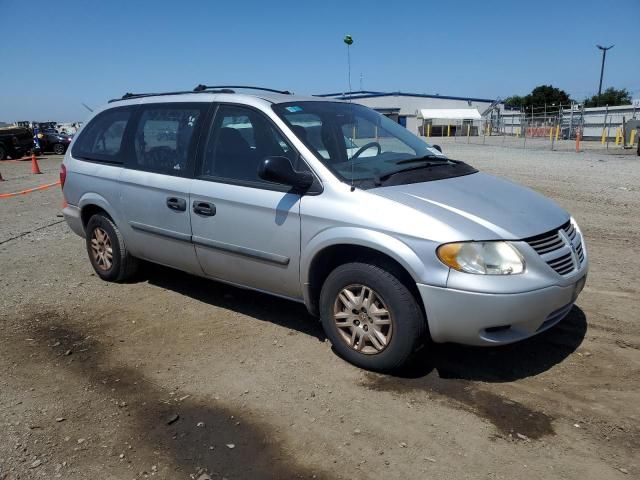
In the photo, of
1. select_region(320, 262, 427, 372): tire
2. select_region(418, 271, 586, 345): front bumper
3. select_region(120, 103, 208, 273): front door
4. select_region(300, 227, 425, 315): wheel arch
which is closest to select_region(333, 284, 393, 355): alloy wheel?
select_region(320, 262, 427, 372): tire

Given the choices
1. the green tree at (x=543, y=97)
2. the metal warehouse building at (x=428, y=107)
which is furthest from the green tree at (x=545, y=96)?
the metal warehouse building at (x=428, y=107)

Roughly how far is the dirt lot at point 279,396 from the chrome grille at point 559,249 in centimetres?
73

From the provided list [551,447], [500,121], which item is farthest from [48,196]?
[500,121]

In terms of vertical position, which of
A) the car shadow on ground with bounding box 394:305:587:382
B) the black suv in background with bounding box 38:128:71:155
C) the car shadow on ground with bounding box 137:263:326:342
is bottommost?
the car shadow on ground with bounding box 394:305:587:382

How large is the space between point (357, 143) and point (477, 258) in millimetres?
1571

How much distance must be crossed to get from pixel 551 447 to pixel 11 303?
4.86 m

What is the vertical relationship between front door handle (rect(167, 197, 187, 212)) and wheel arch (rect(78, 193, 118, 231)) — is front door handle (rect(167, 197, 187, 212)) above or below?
above

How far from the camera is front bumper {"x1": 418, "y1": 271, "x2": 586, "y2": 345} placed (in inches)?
123

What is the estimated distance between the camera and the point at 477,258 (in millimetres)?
3154

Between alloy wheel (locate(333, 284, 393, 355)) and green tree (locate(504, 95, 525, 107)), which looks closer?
alloy wheel (locate(333, 284, 393, 355))

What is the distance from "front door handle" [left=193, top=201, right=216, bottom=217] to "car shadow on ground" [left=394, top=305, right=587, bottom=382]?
1877 mm

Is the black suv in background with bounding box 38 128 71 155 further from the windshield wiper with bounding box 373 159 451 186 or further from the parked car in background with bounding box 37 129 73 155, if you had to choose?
the windshield wiper with bounding box 373 159 451 186

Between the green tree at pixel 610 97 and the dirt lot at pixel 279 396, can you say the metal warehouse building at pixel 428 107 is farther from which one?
the dirt lot at pixel 279 396

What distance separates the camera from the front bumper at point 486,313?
123 inches
